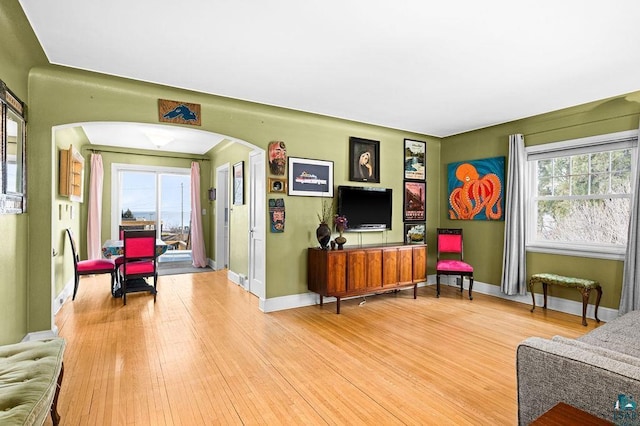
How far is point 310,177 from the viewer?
473 centimetres

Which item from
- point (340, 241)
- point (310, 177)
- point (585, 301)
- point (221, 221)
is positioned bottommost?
point (585, 301)

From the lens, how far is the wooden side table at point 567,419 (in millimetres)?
1141

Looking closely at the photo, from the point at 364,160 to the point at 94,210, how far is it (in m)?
5.41

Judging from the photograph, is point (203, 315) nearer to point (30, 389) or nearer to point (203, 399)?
point (203, 399)

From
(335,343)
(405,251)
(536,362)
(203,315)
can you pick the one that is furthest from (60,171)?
(536,362)

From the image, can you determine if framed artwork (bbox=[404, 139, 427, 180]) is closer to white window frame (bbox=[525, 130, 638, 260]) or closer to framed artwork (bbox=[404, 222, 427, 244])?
framed artwork (bbox=[404, 222, 427, 244])

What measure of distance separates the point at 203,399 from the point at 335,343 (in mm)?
1384

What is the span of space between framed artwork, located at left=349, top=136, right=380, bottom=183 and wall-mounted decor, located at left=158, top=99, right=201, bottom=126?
226cm

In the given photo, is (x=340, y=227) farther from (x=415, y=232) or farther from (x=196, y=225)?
(x=196, y=225)

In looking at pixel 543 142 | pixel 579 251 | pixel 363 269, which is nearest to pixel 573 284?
pixel 579 251

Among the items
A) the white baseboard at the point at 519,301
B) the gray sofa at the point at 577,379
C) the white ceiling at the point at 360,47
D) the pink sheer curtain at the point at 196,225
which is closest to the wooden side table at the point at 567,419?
the gray sofa at the point at 577,379

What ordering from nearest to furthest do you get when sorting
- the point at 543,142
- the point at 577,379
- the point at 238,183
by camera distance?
the point at 577,379 < the point at 543,142 < the point at 238,183

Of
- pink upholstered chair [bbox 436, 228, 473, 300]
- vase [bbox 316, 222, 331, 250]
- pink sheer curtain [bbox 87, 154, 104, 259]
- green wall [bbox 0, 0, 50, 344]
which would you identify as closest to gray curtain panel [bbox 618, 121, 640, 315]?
pink upholstered chair [bbox 436, 228, 473, 300]

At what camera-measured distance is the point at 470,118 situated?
479 centimetres
